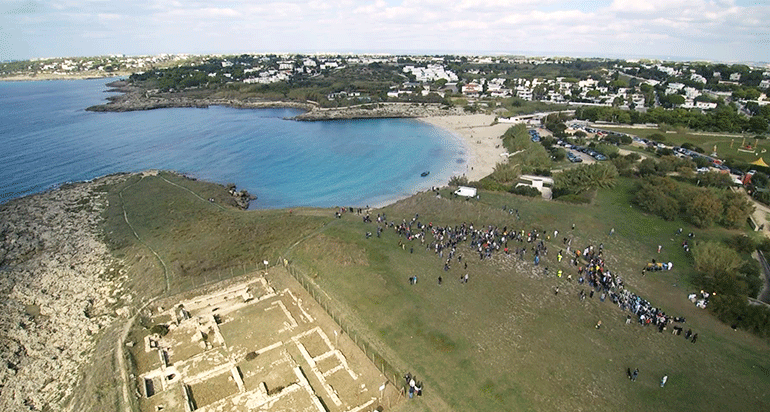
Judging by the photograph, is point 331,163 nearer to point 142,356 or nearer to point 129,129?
point 142,356

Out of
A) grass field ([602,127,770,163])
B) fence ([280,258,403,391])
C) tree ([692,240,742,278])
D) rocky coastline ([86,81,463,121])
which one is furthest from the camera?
rocky coastline ([86,81,463,121])

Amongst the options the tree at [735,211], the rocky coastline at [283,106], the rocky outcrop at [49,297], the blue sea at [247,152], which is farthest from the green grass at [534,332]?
the rocky coastline at [283,106]

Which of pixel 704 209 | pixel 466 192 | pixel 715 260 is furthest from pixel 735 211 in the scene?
pixel 466 192

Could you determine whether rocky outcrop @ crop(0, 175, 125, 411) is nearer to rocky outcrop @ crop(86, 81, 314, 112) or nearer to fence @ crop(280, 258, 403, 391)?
fence @ crop(280, 258, 403, 391)

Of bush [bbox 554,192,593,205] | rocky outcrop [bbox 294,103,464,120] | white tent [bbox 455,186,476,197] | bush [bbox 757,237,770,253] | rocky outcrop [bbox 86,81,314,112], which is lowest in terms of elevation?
bush [bbox 757,237,770,253]

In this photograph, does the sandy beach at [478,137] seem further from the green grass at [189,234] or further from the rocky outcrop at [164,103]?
the rocky outcrop at [164,103]

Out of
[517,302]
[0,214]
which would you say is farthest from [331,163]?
[517,302]

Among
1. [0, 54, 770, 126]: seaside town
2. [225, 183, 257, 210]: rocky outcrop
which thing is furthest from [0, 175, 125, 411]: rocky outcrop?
[0, 54, 770, 126]: seaside town
